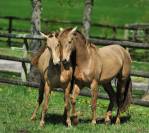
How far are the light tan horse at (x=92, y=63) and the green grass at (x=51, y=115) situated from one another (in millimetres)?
391

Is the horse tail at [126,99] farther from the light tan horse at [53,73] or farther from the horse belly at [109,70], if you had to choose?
the light tan horse at [53,73]

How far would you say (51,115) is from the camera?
10.3 metres

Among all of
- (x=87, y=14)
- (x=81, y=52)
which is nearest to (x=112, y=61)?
(x=81, y=52)

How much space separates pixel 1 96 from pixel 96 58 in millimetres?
3567

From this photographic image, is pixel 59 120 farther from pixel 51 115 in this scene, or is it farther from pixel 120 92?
pixel 120 92

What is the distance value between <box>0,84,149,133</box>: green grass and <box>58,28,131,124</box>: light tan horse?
391 mm

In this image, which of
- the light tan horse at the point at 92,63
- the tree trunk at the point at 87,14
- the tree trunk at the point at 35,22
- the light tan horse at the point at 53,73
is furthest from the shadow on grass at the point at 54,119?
the tree trunk at the point at 87,14

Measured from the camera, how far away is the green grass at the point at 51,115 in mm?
8789

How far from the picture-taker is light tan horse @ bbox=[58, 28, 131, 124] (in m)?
8.67

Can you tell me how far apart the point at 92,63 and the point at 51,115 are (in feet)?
5.41

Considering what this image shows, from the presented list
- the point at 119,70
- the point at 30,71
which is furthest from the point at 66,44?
the point at 30,71

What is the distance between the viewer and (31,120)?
9461mm

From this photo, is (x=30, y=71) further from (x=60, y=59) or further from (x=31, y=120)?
(x=60, y=59)

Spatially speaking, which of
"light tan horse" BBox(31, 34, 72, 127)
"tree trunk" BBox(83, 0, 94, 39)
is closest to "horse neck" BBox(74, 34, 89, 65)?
"light tan horse" BBox(31, 34, 72, 127)
